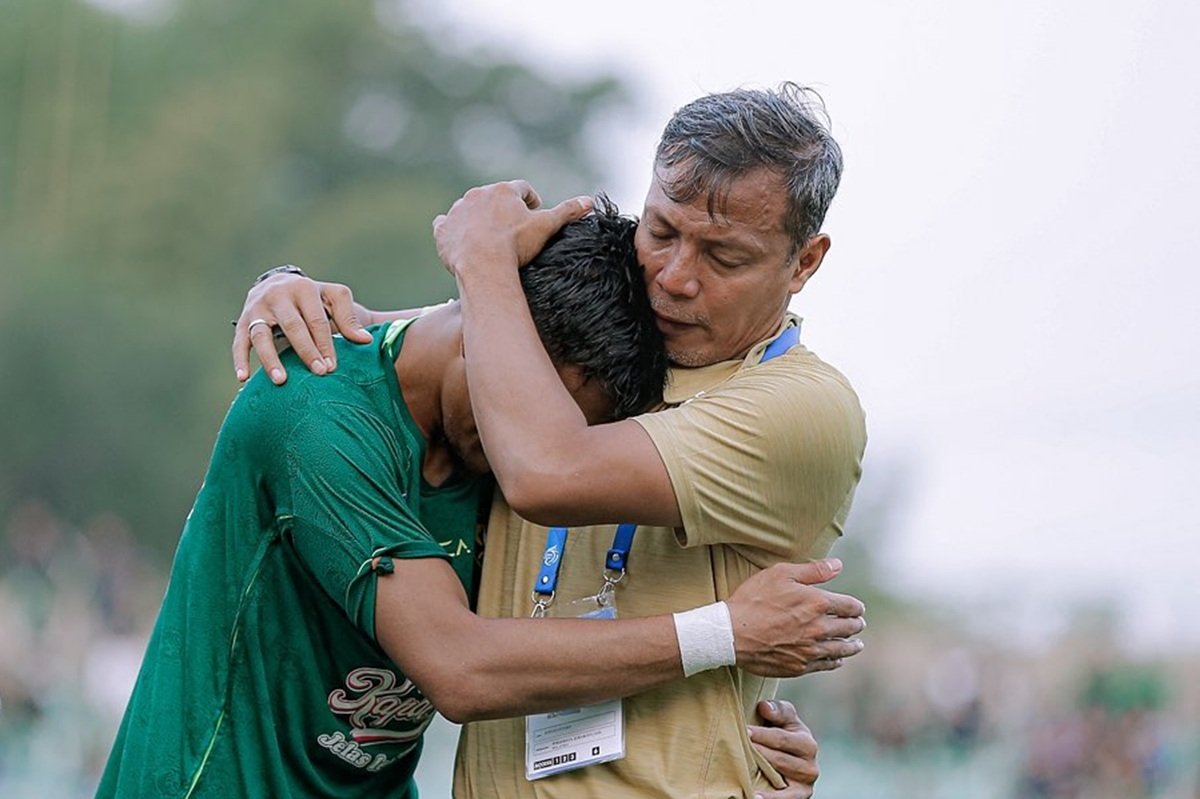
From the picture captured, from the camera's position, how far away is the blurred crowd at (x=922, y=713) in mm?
13711

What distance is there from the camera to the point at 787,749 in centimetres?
347

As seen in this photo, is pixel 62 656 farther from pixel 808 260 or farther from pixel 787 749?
pixel 808 260

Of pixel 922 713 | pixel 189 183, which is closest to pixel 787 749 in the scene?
pixel 922 713

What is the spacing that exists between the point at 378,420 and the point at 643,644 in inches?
23.3

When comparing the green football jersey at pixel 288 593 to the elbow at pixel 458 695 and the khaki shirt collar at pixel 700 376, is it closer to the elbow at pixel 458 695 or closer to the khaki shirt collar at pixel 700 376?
the elbow at pixel 458 695

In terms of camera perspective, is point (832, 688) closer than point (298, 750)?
No

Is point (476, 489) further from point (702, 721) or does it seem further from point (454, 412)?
point (702, 721)

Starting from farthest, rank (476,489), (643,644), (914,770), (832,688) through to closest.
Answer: (832,688), (914,770), (476,489), (643,644)

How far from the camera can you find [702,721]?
3316 mm

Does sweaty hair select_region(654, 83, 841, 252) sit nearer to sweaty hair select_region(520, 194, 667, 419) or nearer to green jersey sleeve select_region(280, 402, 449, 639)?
sweaty hair select_region(520, 194, 667, 419)

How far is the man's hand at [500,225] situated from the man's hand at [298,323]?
21cm

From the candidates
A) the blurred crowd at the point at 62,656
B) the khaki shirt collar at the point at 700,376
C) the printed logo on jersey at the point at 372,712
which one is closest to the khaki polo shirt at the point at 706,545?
the khaki shirt collar at the point at 700,376

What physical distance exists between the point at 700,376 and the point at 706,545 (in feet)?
1.05

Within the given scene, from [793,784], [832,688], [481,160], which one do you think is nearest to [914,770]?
[832,688]
